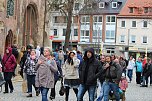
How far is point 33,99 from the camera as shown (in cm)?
1744

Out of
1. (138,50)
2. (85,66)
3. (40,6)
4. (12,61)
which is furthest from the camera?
(138,50)

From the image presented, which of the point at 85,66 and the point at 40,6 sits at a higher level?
the point at 40,6

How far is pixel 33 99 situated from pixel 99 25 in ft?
255

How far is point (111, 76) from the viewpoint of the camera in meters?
15.2

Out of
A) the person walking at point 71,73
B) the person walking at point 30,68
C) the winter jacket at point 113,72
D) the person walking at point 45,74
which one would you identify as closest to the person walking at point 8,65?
the person walking at point 30,68

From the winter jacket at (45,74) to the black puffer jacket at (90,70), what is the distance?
1148 millimetres

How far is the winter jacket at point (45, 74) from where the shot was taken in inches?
549

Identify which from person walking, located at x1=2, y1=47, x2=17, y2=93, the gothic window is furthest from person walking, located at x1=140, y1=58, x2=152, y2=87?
person walking, located at x1=2, y1=47, x2=17, y2=93

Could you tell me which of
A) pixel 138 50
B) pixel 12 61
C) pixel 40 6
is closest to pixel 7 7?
pixel 40 6

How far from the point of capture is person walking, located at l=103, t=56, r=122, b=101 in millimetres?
15141

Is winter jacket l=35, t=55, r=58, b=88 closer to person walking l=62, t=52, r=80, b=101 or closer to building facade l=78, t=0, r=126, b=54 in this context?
person walking l=62, t=52, r=80, b=101

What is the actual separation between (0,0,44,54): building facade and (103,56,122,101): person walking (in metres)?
19.5

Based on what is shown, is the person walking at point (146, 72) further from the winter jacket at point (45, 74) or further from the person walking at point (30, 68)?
the winter jacket at point (45, 74)

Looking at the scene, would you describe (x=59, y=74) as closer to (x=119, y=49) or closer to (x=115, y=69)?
(x=115, y=69)
